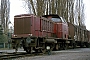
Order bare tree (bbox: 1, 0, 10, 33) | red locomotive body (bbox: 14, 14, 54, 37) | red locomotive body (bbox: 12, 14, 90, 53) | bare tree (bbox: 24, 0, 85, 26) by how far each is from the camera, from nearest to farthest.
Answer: red locomotive body (bbox: 12, 14, 90, 53)
red locomotive body (bbox: 14, 14, 54, 37)
bare tree (bbox: 24, 0, 85, 26)
bare tree (bbox: 1, 0, 10, 33)

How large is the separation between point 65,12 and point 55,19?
55.1ft

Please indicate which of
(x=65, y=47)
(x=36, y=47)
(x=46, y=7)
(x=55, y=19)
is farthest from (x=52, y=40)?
(x=46, y=7)

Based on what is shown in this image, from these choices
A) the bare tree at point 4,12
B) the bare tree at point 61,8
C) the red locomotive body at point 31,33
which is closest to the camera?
the red locomotive body at point 31,33

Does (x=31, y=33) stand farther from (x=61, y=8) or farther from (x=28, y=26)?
(x=61, y=8)

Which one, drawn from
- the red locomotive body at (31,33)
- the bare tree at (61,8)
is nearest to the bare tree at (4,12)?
the bare tree at (61,8)

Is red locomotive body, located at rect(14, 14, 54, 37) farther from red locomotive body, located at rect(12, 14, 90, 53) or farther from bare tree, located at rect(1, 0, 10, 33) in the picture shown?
bare tree, located at rect(1, 0, 10, 33)

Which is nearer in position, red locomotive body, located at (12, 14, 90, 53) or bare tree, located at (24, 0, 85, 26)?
red locomotive body, located at (12, 14, 90, 53)

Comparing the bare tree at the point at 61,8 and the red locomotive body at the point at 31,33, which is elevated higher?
the bare tree at the point at 61,8

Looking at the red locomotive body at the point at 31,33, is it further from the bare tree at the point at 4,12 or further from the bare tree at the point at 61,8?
the bare tree at the point at 4,12

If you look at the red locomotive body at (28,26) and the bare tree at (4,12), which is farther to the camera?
the bare tree at (4,12)

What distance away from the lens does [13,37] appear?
15117mm

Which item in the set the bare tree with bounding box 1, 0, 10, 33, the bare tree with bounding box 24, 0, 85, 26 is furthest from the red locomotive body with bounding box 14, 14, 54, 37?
the bare tree with bounding box 1, 0, 10, 33

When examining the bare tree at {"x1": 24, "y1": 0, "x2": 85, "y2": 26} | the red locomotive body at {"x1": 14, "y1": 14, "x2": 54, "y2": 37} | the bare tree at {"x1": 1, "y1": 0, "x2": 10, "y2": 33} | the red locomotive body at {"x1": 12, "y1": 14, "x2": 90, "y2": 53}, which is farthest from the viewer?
the bare tree at {"x1": 1, "y1": 0, "x2": 10, "y2": 33}

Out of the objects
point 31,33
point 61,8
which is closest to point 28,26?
point 31,33
